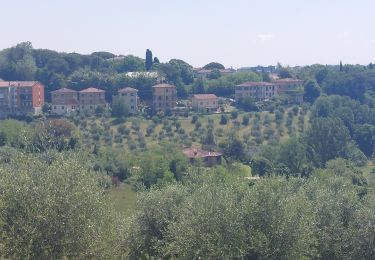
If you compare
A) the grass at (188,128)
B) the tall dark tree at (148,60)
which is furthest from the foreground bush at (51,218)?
the tall dark tree at (148,60)

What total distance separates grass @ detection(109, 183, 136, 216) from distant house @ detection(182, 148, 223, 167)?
727cm

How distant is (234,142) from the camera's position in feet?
161

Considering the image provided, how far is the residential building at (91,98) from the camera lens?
65875 mm

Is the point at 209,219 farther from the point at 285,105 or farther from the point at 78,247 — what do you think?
the point at 285,105

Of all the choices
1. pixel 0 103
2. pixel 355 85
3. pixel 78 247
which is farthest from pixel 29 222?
pixel 355 85

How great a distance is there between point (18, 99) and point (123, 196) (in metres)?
31.4

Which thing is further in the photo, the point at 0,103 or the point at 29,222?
the point at 0,103

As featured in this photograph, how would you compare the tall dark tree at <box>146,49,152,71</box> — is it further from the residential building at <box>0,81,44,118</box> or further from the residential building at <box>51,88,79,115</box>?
the residential building at <box>0,81,44,118</box>

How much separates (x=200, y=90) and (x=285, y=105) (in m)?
9.61

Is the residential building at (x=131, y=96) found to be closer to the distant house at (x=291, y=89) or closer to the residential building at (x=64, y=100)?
the residential building at (x=64, y=100)

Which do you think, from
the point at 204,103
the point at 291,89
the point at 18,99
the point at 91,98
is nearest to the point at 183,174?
the point at 204,103

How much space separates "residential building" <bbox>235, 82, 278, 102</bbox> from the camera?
72.2 m

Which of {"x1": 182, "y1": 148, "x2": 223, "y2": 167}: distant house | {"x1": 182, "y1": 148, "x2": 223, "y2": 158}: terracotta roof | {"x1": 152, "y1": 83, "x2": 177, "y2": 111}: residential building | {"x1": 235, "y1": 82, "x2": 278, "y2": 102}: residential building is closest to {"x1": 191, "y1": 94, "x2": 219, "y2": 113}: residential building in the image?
{"x1": 152, "y1": 83, "x2": 177, "y2": 111}: residential building

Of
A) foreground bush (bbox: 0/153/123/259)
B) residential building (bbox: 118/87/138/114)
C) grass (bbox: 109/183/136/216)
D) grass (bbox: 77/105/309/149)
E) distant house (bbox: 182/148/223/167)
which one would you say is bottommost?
grass (bbox: 109/183/136/216)
